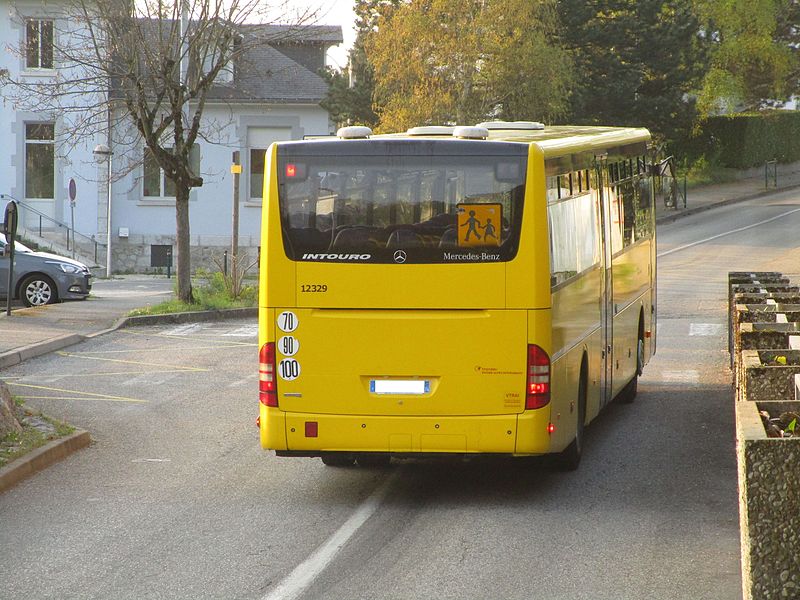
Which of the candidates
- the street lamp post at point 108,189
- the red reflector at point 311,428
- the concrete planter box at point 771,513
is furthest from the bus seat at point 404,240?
the street lamp post at point 108,189

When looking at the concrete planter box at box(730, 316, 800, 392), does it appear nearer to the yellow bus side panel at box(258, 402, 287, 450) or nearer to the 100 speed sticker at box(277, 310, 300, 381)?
Answer: the 100 speed sticker at box(277, 310, 300, 381)

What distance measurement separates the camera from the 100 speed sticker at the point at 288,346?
33.9 ft

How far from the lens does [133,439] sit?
13391 mm

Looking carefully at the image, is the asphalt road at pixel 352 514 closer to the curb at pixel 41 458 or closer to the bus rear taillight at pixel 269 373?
the curb at pixel 41 458

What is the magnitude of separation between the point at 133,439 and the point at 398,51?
1212 inches

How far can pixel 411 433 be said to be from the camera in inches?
401

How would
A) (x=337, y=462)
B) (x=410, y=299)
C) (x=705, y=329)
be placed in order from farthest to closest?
(x=705, y=329), (x=337, y=462), (x=410, y=299)

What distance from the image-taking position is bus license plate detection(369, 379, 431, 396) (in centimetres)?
1022

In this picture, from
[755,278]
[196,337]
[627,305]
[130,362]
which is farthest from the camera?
[196,337]

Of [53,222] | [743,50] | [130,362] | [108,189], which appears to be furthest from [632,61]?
[130,362]

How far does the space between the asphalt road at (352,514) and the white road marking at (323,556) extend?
2cm

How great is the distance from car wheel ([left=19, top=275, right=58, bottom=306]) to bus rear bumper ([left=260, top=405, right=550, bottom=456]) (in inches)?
724

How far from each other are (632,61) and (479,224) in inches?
1636

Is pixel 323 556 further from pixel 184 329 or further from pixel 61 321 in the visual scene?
pixel 61 321
